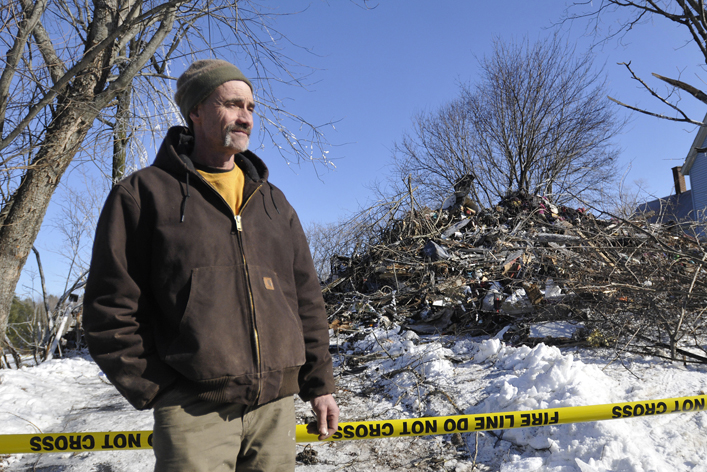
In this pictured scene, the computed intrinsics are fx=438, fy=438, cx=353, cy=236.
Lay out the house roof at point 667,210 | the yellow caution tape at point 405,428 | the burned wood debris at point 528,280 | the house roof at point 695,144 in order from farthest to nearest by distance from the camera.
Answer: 1. the house roof at point 695,144
2. the house roof at point 667,210
3. the burned wood debris at point 528,280
4. the yellow caution tape at point 405,428

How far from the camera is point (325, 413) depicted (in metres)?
1.80

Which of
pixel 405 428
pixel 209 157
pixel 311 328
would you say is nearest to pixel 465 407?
pixel 405 428

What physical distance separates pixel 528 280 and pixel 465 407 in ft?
7.91

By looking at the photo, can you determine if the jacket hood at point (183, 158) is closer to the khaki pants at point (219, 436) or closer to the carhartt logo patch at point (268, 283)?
the carhartt logo patch at point (268, 283)

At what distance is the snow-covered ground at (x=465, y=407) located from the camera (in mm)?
2951

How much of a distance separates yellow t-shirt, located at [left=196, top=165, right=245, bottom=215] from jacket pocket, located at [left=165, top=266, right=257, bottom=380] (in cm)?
30

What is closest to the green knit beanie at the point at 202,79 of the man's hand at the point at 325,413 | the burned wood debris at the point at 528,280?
the man's hand at the point at 325,413

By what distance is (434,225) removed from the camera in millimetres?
7613

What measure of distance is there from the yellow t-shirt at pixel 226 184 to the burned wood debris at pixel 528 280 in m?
4.02

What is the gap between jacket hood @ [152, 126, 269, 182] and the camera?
1.61 meters

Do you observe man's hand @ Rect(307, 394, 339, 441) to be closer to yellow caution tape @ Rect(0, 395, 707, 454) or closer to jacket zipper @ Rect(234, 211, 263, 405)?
yellow caution tape @ Rect(0, 395, 707, 454)

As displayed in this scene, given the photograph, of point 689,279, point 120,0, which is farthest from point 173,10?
point 689,279

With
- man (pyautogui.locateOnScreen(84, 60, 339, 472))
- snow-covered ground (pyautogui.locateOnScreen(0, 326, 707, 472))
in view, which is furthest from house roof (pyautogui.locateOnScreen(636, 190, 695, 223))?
man (pyautogui.locateOnScreen(84, 60, 339, 472))

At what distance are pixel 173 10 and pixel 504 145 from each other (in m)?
18.1
